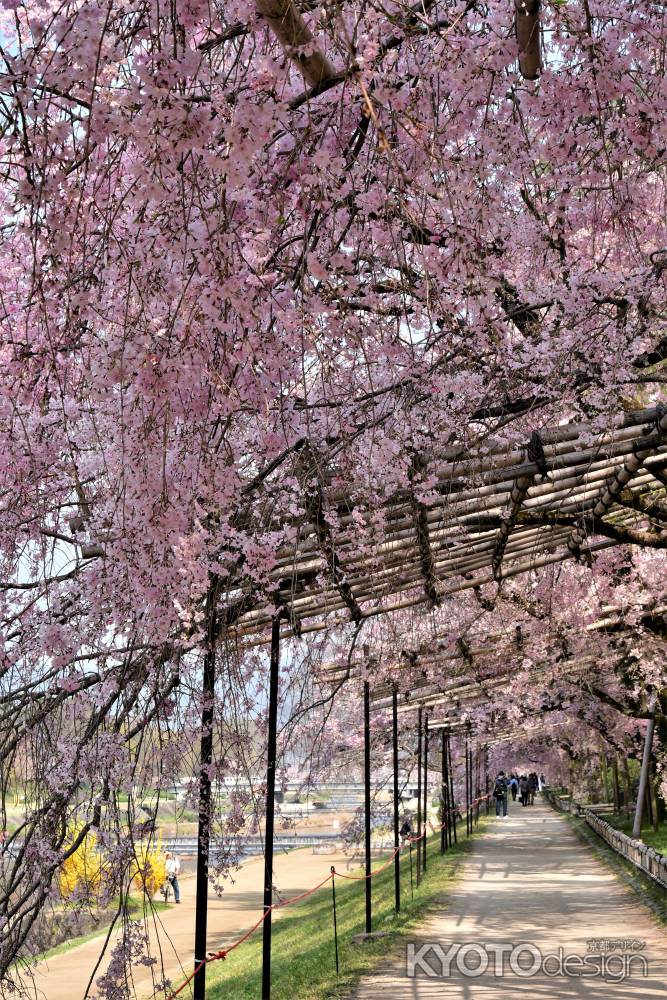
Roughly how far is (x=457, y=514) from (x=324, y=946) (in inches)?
293

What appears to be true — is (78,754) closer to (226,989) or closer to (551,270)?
(551,270)

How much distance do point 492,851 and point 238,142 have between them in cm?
2333

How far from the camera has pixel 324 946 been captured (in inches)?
428

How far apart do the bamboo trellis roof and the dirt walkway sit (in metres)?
1.74

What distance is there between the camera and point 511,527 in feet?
19.8

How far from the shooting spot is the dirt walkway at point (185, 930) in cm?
1273

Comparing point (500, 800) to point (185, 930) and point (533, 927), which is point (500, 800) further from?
point (533, 927)

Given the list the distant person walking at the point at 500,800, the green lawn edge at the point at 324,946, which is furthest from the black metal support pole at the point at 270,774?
the distant person walking at the point at 500,800

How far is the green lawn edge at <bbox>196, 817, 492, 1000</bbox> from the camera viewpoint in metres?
8.71

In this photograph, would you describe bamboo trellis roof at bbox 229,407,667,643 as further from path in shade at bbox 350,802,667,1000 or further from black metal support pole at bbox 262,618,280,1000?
path in shade at bbox 350,802,667,1000

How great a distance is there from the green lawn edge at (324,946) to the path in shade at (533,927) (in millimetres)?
234

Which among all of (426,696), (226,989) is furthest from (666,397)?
(426,696)
